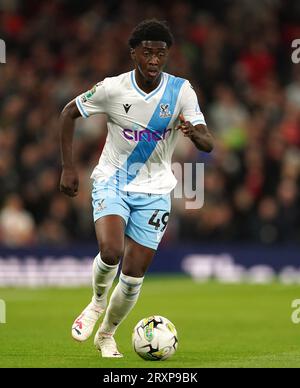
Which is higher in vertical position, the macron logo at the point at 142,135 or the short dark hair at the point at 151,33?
the short dark hair at the point at 151,33

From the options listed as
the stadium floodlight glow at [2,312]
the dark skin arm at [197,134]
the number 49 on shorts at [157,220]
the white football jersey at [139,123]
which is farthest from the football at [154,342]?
the stadium floodlight glow at [2,312]

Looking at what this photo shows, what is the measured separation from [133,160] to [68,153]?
0.57 m

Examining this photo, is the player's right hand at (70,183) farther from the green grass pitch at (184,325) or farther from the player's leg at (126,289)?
the green grass pitch at (184,325)

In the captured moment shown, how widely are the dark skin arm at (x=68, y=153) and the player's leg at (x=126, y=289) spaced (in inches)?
27.2

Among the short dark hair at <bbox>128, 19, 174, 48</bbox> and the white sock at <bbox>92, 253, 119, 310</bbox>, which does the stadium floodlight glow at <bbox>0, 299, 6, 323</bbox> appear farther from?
the short dark hair at <bbox>128, 19, 174, 48</bbox>

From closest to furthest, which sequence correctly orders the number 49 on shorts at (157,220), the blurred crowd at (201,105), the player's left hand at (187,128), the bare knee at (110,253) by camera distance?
the player's left hand at (187,128) → the bare knee at (110,253) → the number 49 on shorts at (157,220) → the blurred crowd at (201,105)

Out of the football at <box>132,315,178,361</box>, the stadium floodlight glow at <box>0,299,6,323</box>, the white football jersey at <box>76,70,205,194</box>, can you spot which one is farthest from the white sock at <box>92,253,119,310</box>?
the stadium floodlight glow at <box>0,299,6,323</box>

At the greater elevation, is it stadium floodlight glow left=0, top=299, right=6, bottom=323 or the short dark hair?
the short dark hair

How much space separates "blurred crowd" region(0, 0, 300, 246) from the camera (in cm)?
1895

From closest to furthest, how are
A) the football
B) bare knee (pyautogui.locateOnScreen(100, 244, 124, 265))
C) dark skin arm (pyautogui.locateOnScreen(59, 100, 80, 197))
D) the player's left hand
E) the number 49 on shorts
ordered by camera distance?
1. the player's left hand
2. bare knee (pyautogui.locateOnScreen(100, 244, 124, 265))
3. the football
4. dark skin arm (pyautogui.locateOnScreen(59, 100, 80, 197))
5. the number 49 on shorts

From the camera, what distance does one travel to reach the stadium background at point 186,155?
18516 millimetres

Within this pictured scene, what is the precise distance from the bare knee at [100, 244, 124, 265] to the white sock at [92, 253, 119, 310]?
0.08m
